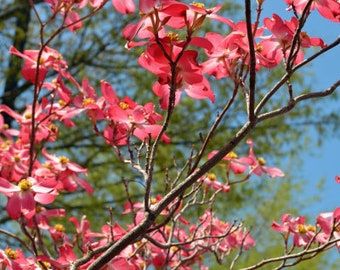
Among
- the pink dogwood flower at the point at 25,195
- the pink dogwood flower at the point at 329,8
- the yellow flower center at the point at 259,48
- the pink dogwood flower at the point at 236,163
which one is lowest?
the pink dogwood flower at the point at 25,195

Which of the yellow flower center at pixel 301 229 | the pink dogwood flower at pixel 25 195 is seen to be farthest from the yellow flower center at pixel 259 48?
the yellow flower center at pixel 301 229

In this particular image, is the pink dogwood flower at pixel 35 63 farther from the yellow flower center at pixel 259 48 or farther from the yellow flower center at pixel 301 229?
the yellow flower center at pixel 301 229

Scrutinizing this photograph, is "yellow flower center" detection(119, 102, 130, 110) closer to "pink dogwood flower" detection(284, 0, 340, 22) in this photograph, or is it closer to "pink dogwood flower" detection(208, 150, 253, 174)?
"pink dogwood flower" detection(284, 0, 340, 22)

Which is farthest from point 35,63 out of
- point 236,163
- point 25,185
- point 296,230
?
point 296,230

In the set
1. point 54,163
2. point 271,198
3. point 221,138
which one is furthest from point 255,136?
point 54,163

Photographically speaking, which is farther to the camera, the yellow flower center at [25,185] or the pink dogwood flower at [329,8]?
the yellow flower center at [25,185]

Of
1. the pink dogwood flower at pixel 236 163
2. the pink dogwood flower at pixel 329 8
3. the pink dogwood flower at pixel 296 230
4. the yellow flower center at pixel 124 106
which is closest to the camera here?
the pink dogwood flower at pixel 329 8

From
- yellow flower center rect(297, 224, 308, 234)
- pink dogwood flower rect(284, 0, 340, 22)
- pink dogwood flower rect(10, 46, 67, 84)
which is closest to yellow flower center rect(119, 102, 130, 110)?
pink dogwood flower rect(10, 46, 67, 84)

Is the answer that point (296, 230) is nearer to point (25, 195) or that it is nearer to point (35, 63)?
point (25, 195)

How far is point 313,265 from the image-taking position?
602 centimetres

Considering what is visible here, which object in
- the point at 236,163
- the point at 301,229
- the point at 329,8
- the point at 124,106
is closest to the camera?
the point at 329,8

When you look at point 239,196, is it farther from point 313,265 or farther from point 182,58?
point 182,58

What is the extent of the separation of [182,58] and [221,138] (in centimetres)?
315

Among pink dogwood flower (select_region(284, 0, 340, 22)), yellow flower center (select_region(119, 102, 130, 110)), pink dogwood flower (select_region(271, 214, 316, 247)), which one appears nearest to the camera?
pink dogwood flower (select_region(284, 0, 340, 22))
